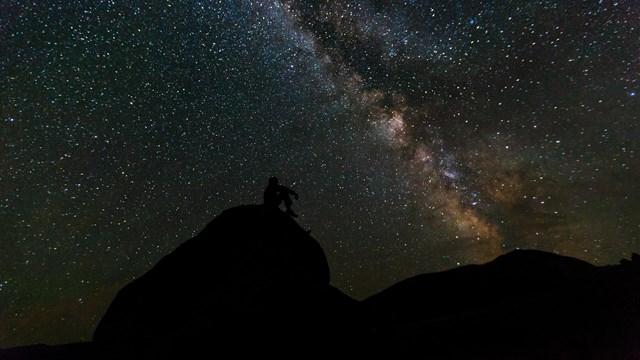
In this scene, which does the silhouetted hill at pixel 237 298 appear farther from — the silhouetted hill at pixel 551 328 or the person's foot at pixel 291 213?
the silhouetted hill at pixel 551 328

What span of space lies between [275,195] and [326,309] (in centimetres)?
561

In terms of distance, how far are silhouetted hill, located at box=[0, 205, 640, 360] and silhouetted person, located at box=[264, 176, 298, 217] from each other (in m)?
0.39

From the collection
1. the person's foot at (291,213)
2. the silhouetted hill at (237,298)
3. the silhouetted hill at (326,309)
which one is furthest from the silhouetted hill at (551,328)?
the person's foot at (291,213)

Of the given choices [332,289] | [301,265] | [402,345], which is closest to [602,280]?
[402,345]

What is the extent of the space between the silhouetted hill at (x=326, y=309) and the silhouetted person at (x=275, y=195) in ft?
1.29

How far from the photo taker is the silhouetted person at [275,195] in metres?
13.5

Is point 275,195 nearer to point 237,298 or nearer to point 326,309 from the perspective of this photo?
point 237,298

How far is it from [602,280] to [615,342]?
4.18 ft

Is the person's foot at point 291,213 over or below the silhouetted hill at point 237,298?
over

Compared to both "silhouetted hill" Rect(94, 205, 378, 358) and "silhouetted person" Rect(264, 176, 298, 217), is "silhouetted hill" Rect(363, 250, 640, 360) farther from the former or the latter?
"silhouetted person" Rect(264, 176, 298, 217)

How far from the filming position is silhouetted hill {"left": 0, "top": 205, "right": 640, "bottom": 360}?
618 centimetres

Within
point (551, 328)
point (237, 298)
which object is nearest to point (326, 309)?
point (237, 298)

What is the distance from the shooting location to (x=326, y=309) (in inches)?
353

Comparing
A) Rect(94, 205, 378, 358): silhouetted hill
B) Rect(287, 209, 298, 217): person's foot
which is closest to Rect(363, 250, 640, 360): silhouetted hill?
Rect(94, 205, 378, 358): silhouetted hill
